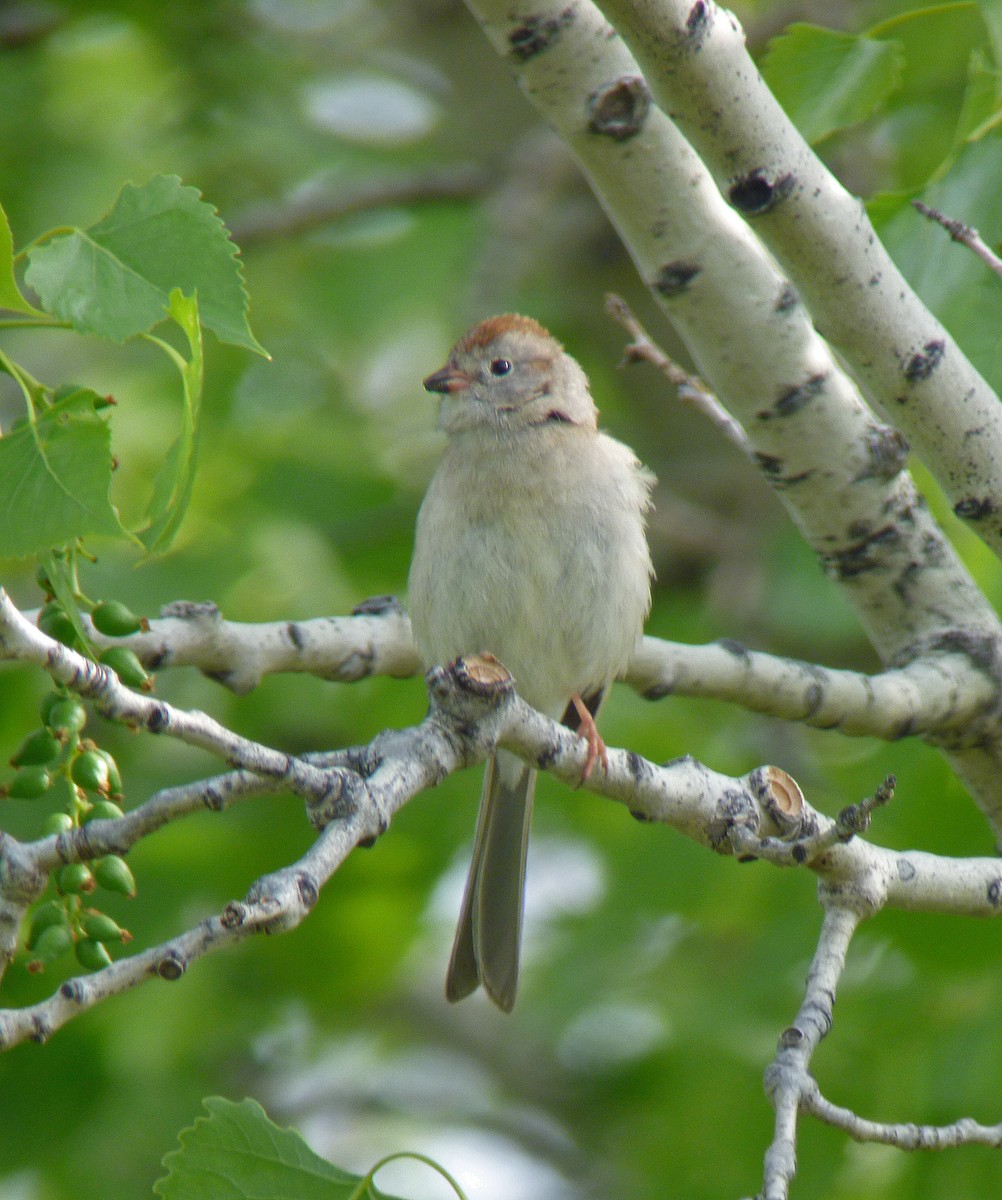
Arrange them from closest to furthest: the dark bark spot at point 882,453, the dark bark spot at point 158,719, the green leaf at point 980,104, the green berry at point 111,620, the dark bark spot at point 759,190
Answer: the dark bark spot at point 158,719, the green berry at point 111,620, the dark bark spot at point 759,190, the green leaf at point 980,104, the dark bark spot at point 882,453

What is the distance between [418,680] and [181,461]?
3087 mm

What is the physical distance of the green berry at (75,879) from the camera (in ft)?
6.66

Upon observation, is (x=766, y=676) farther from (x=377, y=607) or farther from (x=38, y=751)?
(x=38, y=751)

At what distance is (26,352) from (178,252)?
14.8 ft

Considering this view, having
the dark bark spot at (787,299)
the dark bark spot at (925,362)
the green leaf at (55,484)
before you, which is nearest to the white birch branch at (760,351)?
the dark bark spot at (787,299)

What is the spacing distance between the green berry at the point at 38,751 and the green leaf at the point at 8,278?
0.60m

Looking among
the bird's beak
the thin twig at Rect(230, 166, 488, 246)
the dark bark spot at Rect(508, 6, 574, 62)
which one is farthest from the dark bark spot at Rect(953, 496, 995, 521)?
the thin twig at Rect(230, 166, 488, 246)

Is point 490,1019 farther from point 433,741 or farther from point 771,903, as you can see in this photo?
point 433,741

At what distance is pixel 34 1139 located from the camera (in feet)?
14.6

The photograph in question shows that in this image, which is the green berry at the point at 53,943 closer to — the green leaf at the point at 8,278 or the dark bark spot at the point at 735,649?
the green leaf at the point at 8,278

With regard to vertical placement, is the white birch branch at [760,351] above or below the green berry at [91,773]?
above

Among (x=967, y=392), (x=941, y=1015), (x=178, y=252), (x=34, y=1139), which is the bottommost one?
(x=34, y=1139)

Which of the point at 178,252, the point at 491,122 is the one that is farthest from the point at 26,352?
the point at 178,252

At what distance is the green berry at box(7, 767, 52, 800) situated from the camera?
2072 millimetres
